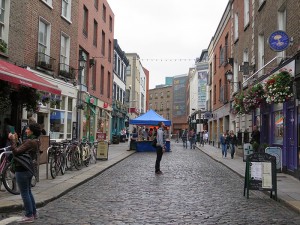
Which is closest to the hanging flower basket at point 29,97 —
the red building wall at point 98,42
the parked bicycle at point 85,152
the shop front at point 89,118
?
the parked bicycle at point 85,152

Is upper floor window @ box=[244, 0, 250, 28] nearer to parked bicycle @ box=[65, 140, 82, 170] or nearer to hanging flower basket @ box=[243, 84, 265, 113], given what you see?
hanging flower basket @ box=[243, 84, 265, 113]

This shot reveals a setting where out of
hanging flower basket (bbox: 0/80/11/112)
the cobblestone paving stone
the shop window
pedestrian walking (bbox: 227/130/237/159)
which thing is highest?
hanging flower basket (bbox: 0/80/11/112)

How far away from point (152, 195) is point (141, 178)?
3.18m

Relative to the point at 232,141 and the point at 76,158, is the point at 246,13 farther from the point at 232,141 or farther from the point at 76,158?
the point at 76,158

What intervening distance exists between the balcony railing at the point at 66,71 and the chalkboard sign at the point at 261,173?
12.5m

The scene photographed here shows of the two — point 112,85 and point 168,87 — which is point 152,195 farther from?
point 168,87

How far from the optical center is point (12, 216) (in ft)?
21.8

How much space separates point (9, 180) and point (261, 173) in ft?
18.4

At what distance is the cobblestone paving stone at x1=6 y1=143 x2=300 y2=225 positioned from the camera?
6500mm

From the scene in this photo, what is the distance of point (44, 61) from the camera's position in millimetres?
17031

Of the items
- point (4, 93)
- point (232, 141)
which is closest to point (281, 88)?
point (4, 93)

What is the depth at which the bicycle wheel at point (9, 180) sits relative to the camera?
8242mm

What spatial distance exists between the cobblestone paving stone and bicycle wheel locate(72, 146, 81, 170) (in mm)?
1943

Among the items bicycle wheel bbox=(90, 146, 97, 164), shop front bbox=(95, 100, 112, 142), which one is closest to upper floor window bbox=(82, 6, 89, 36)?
shop front bbox=(95, 100, 112, 142)
